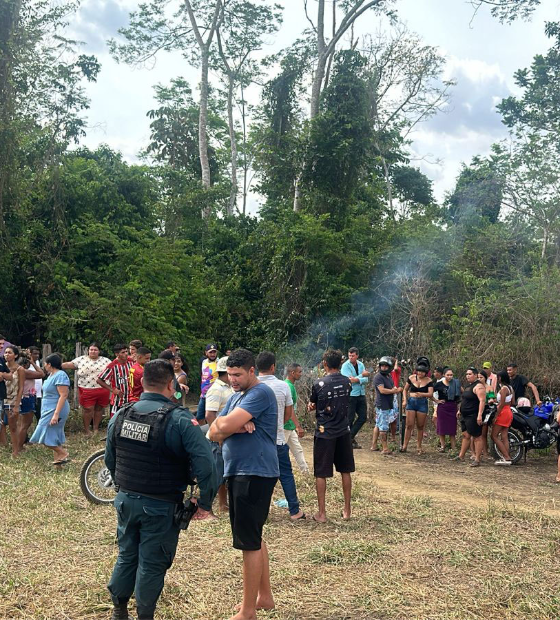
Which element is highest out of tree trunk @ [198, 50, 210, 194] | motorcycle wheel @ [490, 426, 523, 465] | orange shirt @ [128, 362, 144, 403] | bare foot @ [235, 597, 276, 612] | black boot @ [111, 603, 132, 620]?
tree trunk @ [198, 50, 210, 194]

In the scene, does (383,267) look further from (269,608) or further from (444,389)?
(269,608)

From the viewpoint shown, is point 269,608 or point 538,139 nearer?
point 269,608

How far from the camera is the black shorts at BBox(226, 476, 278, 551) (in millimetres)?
4387

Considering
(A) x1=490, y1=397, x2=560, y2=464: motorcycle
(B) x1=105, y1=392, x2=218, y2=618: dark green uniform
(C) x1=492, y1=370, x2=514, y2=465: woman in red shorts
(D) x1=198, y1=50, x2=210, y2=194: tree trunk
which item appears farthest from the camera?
(D) x1=198, y1=50, x2=210, y2=194: tree trunk

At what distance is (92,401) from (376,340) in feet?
28.8

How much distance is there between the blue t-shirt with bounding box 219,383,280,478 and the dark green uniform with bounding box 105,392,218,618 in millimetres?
438

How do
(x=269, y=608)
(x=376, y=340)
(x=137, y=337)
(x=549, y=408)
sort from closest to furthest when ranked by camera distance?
1. (x=269, y=608)
2. (x=549, y=408)
3. (x=137, y=337)
4. (x=376, y=340)

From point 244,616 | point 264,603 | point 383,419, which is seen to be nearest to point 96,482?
point 264,603

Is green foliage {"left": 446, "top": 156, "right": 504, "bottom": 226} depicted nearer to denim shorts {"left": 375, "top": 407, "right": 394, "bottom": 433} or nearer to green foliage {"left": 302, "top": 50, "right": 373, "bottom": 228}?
green foliage {"left": 302, "top": 50, "right": 373, "bottom": 228}

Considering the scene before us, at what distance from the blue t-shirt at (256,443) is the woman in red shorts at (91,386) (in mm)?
8068

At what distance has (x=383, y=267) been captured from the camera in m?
20.2

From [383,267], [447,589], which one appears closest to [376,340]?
[383,267]

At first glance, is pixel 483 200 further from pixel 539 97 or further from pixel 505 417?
pixel 505 417

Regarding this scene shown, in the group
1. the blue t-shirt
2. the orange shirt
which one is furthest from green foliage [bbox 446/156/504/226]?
the blue t-shirt
